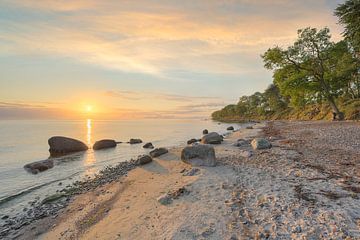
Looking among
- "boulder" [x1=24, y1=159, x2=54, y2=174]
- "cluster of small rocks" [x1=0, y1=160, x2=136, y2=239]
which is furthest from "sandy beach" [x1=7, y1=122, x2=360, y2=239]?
"boulder" [x1=24, y1=159, x2=54, y2=174]

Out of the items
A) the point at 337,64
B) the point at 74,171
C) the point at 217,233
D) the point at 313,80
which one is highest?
the point at 337,64

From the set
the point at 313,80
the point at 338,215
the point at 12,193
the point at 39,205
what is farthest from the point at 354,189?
the point at 313,80

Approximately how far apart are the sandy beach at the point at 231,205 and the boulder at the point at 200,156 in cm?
80

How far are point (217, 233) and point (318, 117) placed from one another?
5674 cm

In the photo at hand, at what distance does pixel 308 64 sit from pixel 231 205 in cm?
3693

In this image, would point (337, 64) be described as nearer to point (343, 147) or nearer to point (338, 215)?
point (343, 147)

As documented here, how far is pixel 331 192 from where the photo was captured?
7.90 meters

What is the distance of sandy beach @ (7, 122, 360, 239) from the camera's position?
6148 mm

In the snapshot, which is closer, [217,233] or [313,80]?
[217,233]

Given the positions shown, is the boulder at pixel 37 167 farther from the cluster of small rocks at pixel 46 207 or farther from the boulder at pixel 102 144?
the boulder at pixel 102 144

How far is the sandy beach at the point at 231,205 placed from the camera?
6.15 m

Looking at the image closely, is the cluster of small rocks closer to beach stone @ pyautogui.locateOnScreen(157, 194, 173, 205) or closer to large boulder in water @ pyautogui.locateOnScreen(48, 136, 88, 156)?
beach stone @ pyautogui.locateOnScreen(157, 194, 173, 205)

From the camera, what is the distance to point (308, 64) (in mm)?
37438

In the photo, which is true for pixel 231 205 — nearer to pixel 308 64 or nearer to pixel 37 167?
pixel 37 167
